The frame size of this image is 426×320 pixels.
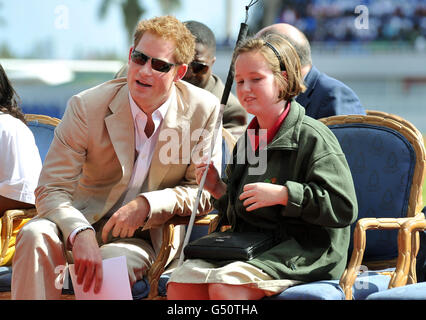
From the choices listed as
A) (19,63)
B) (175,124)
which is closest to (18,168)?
(175,124)

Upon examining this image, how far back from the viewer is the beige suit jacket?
3.12m

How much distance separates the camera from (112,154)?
3232 mm

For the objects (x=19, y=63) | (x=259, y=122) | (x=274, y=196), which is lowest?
(x=19, y=63)

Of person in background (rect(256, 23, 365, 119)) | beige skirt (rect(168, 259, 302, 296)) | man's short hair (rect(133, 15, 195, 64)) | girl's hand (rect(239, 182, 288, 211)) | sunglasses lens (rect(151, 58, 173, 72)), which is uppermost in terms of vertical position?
man's short hair (rect(133, 15, 195, 64))

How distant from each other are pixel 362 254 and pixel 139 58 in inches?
48.4

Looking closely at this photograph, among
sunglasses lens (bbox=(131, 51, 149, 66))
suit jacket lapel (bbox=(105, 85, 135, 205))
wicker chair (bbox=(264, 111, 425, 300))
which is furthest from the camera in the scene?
wicker chair (bbox=(264, 111, 425, 300))

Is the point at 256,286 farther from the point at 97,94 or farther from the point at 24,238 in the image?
the point at 97,94

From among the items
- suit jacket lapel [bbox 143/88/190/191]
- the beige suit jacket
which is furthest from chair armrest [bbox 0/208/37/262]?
suit jacket lapel [bbox 143/88/190/191]

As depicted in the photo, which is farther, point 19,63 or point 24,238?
point 19,63

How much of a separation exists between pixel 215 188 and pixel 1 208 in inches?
47.9

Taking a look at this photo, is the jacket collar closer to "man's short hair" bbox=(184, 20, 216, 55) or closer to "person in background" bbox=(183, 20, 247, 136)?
"person in background" bbox=(183, 20, 247, 136)

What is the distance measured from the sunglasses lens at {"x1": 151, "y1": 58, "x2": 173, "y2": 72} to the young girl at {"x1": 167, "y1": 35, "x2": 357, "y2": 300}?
1.25ft

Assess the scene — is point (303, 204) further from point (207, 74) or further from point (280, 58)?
point (207, 74)

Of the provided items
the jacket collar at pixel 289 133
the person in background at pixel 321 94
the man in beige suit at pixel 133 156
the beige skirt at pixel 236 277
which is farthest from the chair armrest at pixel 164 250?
the person in background at pixel 321 94
